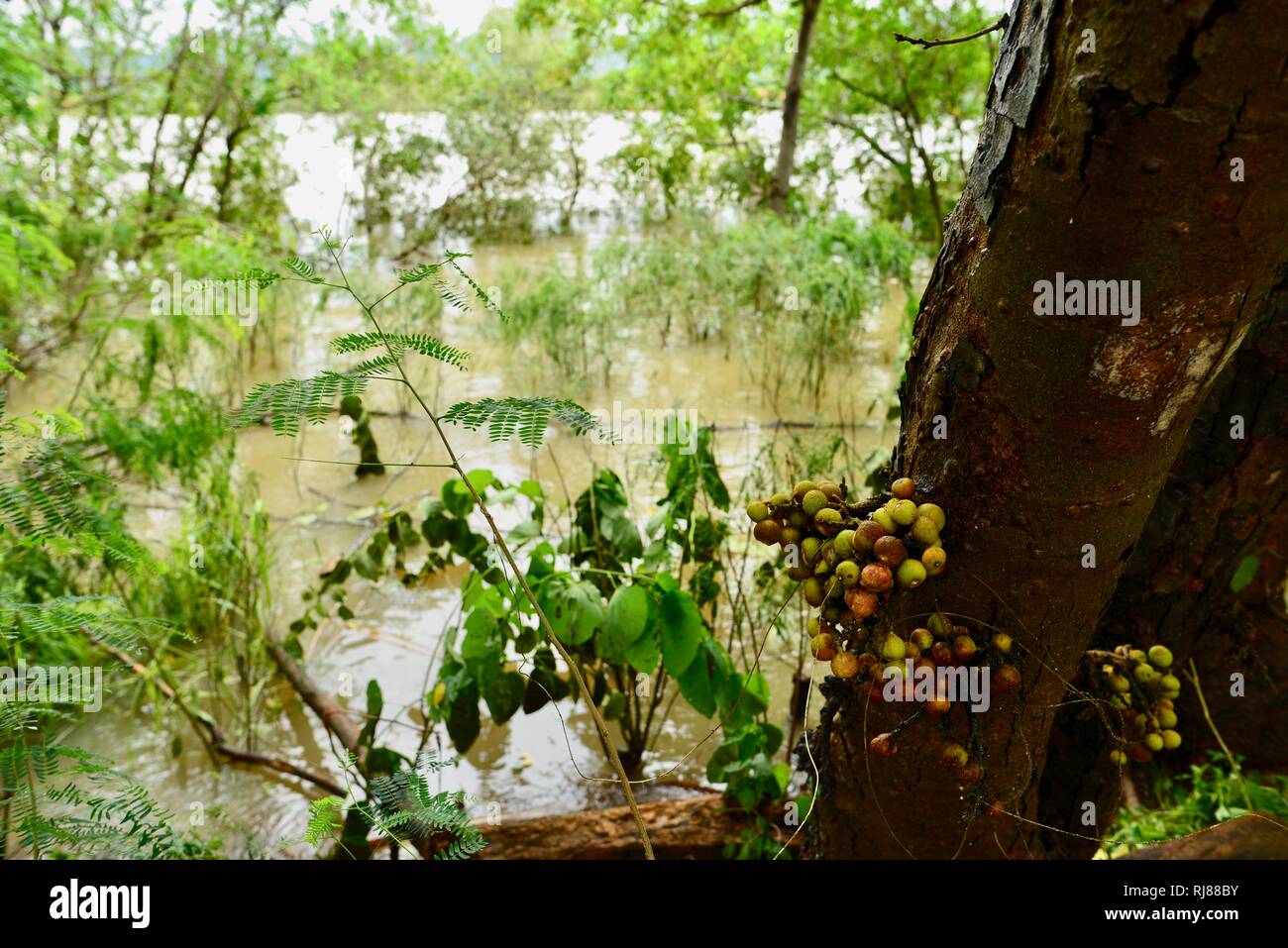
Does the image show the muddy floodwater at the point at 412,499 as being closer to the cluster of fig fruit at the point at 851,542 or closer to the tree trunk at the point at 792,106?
the cluster of fig fruit at the point at 851,542

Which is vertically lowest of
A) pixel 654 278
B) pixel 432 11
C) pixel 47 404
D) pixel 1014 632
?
pixel 1014 632

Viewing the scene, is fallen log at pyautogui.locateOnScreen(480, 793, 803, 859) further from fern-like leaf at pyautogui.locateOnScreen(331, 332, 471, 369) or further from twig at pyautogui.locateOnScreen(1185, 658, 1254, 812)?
fern-like leaf at pyautogui.locateOnScreen(331, 332, 471, 369)

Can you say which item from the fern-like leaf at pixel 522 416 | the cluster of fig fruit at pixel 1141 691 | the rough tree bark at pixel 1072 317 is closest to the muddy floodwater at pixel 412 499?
the fern-like leaf at pixel 522 416

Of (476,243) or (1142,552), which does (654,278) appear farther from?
(1142,552)

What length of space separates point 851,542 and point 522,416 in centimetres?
48

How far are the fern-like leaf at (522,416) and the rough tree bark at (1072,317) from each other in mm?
453

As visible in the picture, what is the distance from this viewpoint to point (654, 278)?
6.39 meters

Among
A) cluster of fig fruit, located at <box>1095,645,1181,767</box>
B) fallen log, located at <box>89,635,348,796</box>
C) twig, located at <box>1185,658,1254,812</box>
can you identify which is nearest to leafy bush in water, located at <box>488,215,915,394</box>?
fallen log, located at <box>89,635,348,796</box>

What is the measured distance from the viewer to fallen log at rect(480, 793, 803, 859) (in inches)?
79.7

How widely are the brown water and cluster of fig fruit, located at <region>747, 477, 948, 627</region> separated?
2.76ft
